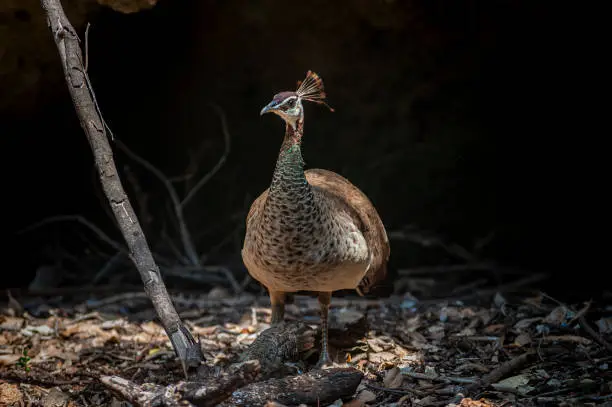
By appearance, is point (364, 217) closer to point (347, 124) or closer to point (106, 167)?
point (106, 167)

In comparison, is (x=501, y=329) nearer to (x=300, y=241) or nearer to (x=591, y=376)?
(x=591, y=376)

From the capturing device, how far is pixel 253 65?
21.4 feet

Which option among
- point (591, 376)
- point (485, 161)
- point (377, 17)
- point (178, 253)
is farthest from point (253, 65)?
point (591, 376)

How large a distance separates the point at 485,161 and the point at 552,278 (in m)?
1.43

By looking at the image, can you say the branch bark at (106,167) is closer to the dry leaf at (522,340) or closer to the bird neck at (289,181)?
the bird neck at (289,181)

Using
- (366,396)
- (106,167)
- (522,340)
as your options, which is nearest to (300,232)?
(366,396)

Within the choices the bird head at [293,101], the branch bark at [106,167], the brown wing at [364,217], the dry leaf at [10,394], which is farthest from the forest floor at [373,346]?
the bird head at [293,101]

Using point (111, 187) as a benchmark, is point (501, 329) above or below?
below

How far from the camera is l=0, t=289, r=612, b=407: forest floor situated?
3.29 metres

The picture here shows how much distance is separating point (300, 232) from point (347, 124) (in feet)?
11.3

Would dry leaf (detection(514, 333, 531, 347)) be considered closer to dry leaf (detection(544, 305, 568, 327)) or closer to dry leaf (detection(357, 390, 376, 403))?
dry leaf (detection(544, 305, 568, 327))

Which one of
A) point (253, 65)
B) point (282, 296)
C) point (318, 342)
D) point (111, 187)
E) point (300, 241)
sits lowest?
point (318, 342)

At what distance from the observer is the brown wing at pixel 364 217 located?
411cm

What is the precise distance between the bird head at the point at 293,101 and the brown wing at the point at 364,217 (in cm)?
53
